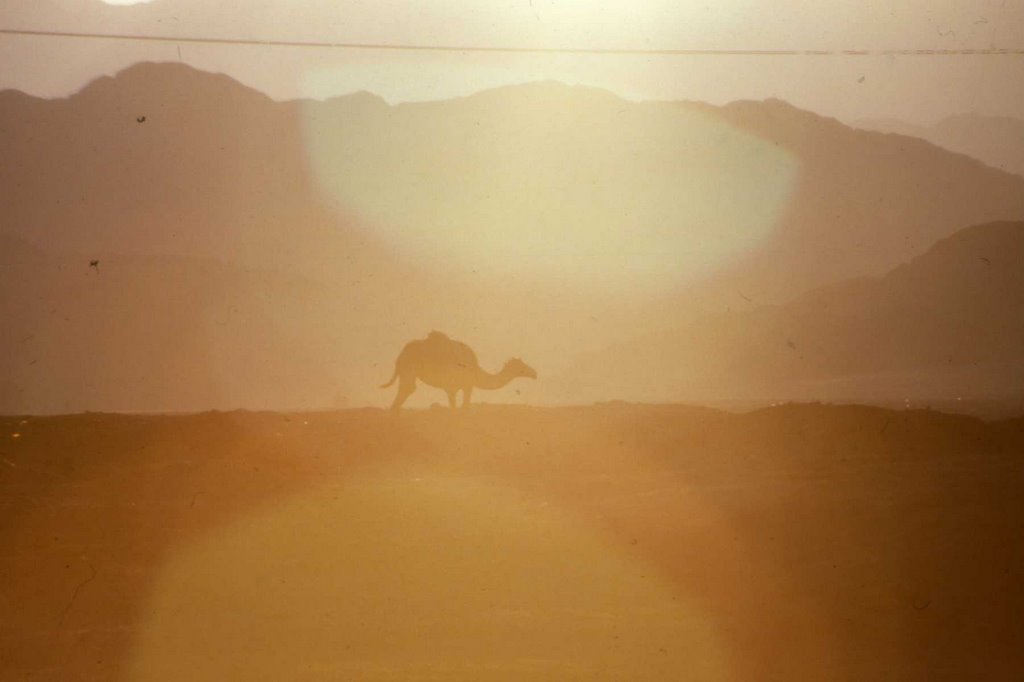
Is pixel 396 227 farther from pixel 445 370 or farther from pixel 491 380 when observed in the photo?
pixel 491 380

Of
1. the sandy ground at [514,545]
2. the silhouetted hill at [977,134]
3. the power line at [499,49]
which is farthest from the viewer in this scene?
the silhouetted hill at [977,134]

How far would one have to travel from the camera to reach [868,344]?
3.81 meters

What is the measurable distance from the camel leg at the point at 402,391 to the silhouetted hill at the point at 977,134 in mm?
2355

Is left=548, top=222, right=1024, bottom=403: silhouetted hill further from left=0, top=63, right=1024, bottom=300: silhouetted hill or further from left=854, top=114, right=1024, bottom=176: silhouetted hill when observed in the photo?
left=854, top=114, right=1024, bottom=176: silhouetted hill

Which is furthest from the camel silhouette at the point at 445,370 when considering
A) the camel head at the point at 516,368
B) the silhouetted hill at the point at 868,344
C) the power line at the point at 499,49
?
the power line at the point at 499,49

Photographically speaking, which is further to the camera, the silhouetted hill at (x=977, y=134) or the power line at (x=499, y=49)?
the silhouetted hill at (x=977, y=134)

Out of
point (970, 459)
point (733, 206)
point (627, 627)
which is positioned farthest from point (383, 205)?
point (970, 459)

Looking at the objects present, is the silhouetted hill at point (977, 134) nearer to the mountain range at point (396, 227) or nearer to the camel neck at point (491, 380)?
the mountain range at point (396, 227)

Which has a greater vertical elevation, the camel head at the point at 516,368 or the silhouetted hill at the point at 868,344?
the silhouetted hill at the point at 868,344

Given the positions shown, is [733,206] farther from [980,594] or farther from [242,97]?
[242,97]

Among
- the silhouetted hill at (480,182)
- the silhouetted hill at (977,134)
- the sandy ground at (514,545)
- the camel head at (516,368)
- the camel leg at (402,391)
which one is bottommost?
the sandy ground at (514,545)

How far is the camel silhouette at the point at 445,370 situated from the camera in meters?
3.71

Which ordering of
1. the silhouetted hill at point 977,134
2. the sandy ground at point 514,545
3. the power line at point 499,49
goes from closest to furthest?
the sandy ground at point 514,545 < the power line at point 499,49 < the silhouetted hill at point 977,134

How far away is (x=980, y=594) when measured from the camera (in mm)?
3424
